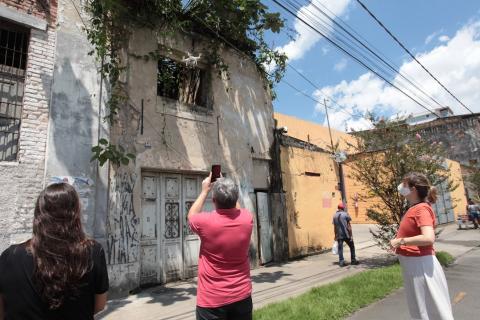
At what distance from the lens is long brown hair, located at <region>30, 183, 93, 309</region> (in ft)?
5.74

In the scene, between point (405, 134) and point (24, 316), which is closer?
point (24, 316)

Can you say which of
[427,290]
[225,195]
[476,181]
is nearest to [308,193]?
[427,290]

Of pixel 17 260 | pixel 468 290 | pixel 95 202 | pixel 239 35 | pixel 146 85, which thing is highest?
pixel 239 35

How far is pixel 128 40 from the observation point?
7801mm

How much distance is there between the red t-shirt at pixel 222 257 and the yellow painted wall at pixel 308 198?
800cm

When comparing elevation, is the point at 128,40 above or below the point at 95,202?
→ above

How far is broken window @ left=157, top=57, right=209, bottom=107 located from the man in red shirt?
22.3 ft

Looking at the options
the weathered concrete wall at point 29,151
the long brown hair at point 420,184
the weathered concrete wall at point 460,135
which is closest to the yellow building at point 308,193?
the long brown hair at point 420,184

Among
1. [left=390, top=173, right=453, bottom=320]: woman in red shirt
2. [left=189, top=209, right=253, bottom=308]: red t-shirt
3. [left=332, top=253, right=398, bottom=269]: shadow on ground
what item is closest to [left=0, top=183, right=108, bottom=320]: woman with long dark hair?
[left=189, top=209, right=253, bottom=308]: red t-shirt

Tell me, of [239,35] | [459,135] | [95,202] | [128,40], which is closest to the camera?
[95,202]

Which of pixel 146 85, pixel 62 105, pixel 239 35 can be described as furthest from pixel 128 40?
pixel 239 35

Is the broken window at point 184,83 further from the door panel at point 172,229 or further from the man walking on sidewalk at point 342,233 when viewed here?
the man walking on sidewalk at point 342,233

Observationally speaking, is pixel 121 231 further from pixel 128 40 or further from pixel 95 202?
pixel 128 40

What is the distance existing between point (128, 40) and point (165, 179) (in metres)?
3.20
